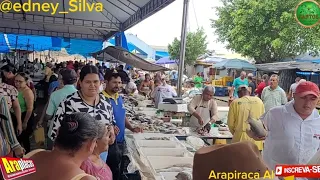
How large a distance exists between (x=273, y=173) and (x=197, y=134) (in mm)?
3146

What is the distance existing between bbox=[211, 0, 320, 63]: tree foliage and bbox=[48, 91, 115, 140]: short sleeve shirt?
9.87 meters

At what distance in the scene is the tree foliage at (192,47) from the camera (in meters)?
27.0

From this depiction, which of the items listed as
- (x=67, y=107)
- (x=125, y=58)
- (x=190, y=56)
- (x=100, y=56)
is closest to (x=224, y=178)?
(x=67, y=107)

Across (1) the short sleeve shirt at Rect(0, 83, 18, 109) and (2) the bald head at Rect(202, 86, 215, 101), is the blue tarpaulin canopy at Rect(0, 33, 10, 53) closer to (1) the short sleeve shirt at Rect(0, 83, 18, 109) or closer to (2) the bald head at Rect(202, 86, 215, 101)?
(1) the short sleeve shirt at Rect(0, 83, 18, 109)

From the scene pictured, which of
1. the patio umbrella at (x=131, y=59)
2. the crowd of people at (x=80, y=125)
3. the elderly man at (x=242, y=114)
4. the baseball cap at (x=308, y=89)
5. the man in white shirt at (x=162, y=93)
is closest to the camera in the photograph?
the crowd of people at (x=80, y=125)

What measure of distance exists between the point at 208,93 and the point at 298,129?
6.57ft

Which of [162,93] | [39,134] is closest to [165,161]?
[39,134]

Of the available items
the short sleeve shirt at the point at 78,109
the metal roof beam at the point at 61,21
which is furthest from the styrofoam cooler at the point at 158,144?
the metal roof beam at the point at 61,21

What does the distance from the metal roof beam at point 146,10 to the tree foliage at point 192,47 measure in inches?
630

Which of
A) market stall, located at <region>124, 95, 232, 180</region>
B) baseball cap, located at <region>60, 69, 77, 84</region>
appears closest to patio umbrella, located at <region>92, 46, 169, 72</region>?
market stall, located at <region>124, 95, 232, 180</region>

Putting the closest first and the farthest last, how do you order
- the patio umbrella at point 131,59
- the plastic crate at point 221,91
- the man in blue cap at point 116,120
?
the man in blue cap at point 116,120 < the patio umbrella at point 131,59 < the plastic crate at point 221,91

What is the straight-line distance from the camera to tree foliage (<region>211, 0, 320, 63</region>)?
1288cm

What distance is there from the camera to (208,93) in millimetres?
4434

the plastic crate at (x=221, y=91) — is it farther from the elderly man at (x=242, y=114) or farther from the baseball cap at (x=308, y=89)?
the baseball cap at (x=308, y=89)
